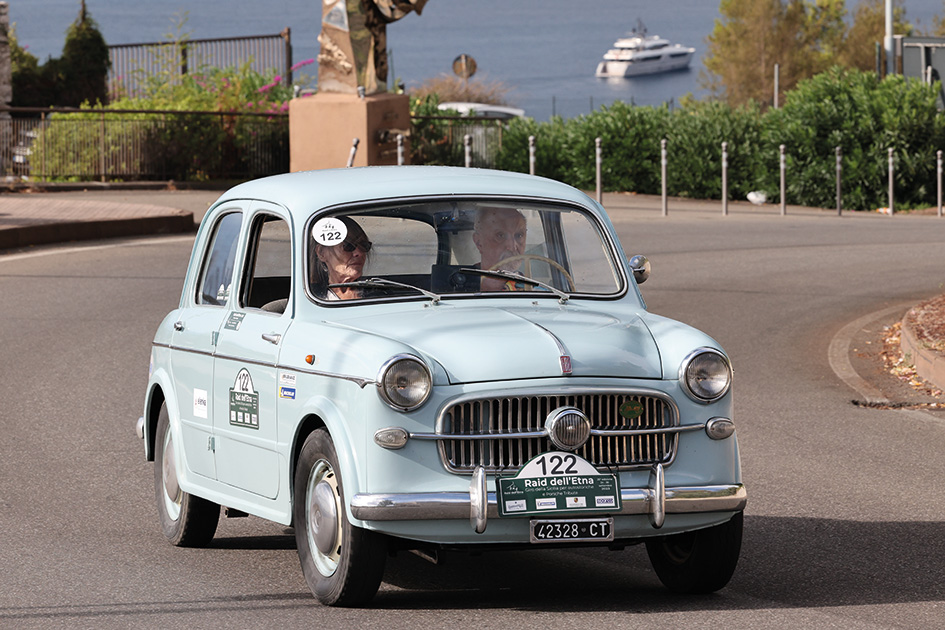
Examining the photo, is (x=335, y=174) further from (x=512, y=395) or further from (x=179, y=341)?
(x=512, y=395)

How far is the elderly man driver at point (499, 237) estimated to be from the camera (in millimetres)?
6688

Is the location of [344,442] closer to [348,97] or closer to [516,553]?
[516,553]

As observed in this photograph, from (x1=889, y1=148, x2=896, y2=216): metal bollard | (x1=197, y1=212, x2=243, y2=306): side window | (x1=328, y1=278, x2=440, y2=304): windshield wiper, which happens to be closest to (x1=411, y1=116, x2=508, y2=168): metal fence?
(x1=889, y1=148, x2=896, y2=216): metal bollard

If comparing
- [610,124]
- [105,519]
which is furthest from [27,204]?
[105,519]

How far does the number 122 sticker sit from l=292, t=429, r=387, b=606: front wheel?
0.96m

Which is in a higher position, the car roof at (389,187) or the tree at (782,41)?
the tree at (782,41)

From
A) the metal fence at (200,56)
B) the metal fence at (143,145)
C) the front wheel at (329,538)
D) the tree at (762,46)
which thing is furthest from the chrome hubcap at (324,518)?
the tree at (762,46)

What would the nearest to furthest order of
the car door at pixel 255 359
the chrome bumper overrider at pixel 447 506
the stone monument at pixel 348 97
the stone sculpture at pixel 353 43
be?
the chrome bumper overrider at pixel 447 506 → the car door at pixel 255 359 → the stone monument at pixel 348 97 → the stone sculpture at pixel 353 43

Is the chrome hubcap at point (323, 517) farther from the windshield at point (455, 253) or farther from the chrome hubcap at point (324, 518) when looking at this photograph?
the windshield at point (455, 253)

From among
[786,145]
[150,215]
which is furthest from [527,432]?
[786,145]

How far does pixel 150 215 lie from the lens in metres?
23.1

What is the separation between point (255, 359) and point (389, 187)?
91 cm

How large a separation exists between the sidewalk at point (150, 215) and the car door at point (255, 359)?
612 cm

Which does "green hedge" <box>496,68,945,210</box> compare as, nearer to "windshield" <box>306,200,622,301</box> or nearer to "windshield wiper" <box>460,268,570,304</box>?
"windshield" <box>306,200,622,301</box>
